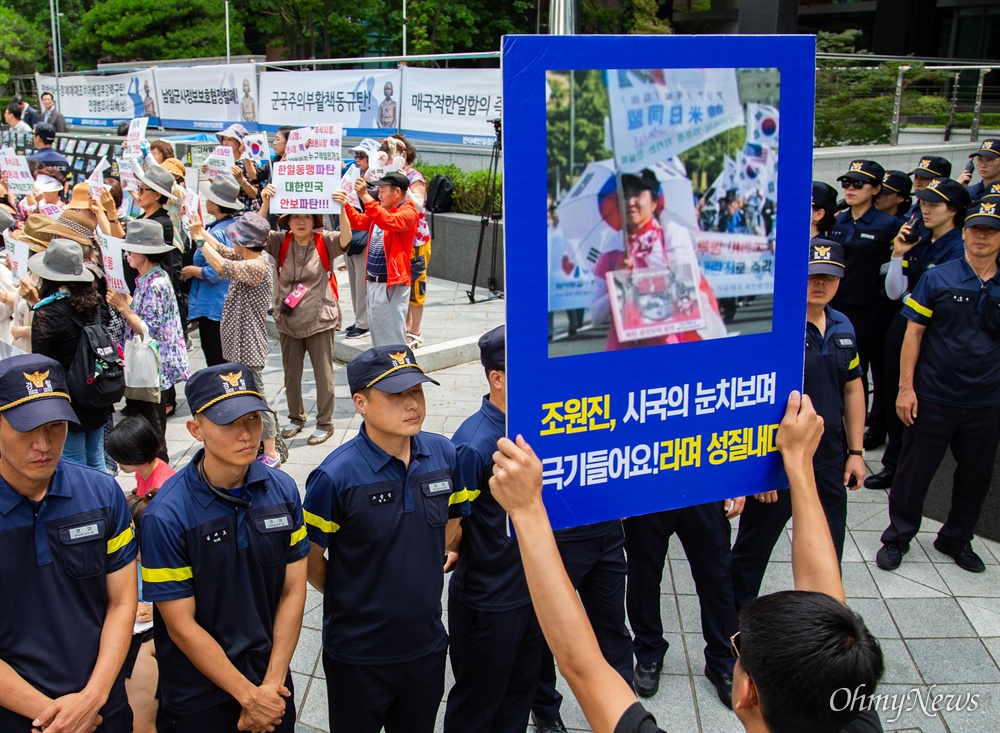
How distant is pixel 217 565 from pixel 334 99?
12.9 metres

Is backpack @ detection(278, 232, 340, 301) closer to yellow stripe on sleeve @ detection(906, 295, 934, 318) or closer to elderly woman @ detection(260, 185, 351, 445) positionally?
elderly woman @ detection(260, 185, 351, 445)

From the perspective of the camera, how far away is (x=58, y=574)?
9.89 feet

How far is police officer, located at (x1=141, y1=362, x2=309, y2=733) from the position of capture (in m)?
3.10

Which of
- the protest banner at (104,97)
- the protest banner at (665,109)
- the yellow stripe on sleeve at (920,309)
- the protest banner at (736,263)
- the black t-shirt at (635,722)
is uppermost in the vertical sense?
the protest banner at (104,97)

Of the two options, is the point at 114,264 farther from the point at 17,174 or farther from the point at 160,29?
the point at 160,29

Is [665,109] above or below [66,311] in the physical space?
above

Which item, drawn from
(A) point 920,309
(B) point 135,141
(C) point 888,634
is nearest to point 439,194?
(B) point 135,141

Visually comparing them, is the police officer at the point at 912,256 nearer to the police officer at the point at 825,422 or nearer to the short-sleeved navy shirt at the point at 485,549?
the police officer at the point at 825,422

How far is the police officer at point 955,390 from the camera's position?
216 inches

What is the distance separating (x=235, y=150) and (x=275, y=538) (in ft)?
29.6

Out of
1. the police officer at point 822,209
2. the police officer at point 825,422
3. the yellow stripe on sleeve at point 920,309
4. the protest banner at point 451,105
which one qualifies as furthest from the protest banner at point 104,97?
the police officer at point 825,422

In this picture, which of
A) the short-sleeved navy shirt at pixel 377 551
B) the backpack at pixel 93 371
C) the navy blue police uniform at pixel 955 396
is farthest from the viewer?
the navy blue police uniform at pixel 955 396

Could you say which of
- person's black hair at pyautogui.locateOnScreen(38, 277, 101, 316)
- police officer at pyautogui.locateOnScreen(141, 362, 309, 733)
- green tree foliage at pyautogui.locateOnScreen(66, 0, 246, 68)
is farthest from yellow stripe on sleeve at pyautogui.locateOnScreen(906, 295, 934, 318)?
green tree foliage at pyautogui.locateOnScreen(66, 0, 246, 68)

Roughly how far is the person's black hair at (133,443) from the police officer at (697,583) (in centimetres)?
240
